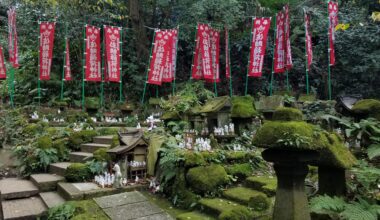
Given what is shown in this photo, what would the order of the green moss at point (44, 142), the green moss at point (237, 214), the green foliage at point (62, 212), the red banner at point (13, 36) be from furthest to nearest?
the red banner at point (13, 36) < the green moss at point (44, 142) < the green foliage at point (62, 212) < the green moss at point (237, 214)

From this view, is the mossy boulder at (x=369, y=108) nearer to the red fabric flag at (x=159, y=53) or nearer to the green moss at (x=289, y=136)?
the green moss at (x=289, y=136)

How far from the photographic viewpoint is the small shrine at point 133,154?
19.1 feet

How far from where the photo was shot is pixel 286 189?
119 inches

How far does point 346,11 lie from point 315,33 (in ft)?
6.39

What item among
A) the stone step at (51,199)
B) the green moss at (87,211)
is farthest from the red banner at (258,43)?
the green moss at (87,211)

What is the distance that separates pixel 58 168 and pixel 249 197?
4.63 m

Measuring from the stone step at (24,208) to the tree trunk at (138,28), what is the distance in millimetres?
10986

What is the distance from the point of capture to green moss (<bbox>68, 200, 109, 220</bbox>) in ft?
14.9

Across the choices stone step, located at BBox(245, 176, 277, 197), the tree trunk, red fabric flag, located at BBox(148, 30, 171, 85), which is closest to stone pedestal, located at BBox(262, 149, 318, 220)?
stone step, located at BBox(245, 176, 277, 197)

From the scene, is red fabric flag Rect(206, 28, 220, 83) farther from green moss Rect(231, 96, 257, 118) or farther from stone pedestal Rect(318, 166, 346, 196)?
stone pedestal Rect(318, 166, 346, 196)

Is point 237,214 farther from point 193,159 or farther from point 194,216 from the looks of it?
point 193,159

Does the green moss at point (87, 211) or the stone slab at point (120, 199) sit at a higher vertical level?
the stone slab at point (120, 199)

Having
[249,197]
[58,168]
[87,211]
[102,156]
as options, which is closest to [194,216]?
[249,197]

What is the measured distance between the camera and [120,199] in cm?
512
